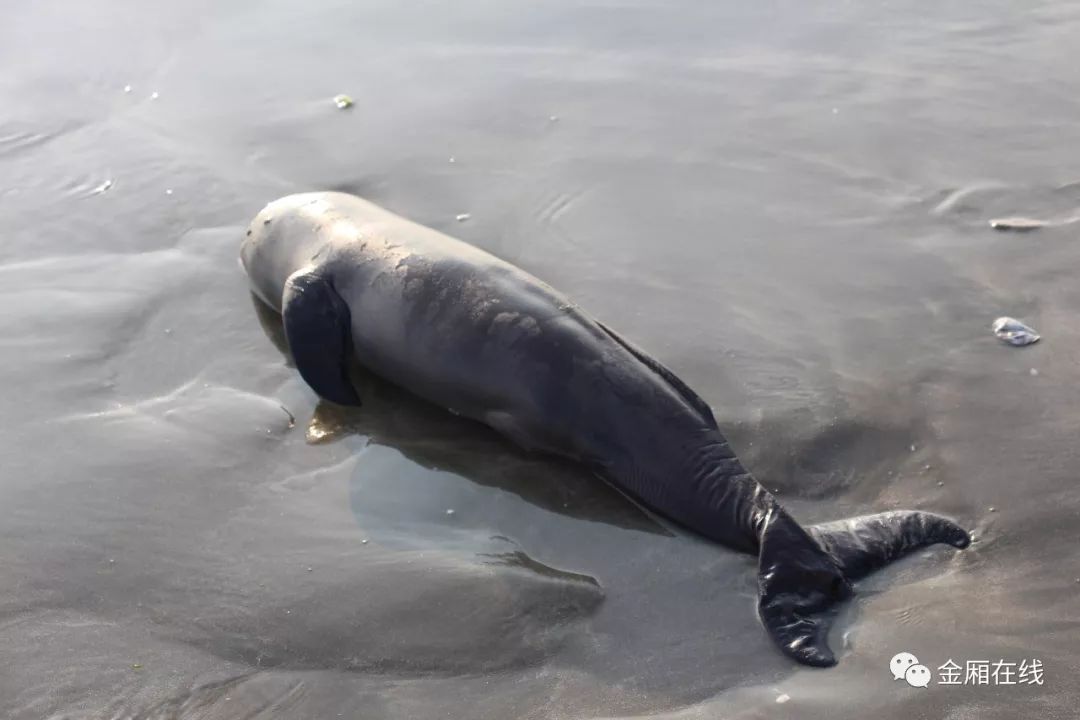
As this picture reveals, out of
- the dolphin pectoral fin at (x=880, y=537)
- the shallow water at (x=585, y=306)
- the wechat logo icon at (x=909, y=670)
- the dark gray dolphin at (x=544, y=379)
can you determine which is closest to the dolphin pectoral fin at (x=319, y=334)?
the dark gray dolphin at (x=544, y=379)

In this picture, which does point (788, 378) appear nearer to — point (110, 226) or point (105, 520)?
point (105, 520)

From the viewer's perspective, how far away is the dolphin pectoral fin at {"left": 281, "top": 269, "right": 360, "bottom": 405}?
552cm

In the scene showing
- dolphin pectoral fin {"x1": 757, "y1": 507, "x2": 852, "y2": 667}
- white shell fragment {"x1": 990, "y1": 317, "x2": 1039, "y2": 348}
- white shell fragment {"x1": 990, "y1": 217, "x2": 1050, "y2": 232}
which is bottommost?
dolphin pectoral fin {"x1": 757, "y1": 507, "x2": 852, "y2": 667}

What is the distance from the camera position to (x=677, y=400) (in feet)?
15.9

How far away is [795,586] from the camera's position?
4.13 meters

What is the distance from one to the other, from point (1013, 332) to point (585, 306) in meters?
2.16

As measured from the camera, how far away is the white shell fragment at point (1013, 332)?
5.53 metres

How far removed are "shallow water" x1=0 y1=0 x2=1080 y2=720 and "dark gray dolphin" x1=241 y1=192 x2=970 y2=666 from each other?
124mm

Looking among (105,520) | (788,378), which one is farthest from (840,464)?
(105,520)

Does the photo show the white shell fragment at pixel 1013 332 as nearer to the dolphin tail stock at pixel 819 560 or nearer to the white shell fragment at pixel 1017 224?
the white shell fragment at pixel 1017 224

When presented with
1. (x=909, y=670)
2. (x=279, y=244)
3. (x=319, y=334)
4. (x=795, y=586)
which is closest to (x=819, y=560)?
(x=795, y=586)

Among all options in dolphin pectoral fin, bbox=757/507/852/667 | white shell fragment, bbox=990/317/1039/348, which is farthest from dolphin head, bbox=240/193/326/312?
white shell fragment, bbox=990/317/1039/348

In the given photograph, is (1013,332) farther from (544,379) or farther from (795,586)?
(544,379)

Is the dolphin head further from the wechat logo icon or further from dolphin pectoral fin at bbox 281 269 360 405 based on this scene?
the wechat logo icon
